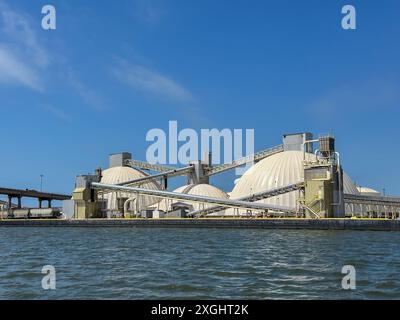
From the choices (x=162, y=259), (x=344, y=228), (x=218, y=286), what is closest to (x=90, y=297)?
(x=218, y=286)

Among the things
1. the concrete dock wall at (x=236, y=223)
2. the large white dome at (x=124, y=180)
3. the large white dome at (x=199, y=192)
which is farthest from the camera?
the large white dome at (x=124, y=180)

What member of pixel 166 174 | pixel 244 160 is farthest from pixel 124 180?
pixel 244 160

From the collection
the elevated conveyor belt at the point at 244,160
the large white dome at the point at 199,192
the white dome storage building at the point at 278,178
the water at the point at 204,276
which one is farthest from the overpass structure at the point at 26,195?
the water at the point at 204,276

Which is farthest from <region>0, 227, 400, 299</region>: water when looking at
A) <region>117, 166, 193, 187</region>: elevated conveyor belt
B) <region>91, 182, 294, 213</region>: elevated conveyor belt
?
<region>117, 166, 193, 187</region>: elevated conveyor belt

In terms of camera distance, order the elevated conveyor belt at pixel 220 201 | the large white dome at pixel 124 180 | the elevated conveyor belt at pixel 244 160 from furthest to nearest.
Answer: the large white dome at pixel 124 180
the elevated conveyor belt at pixel 244 160
the elevated conveyor belt at pixel 220 201

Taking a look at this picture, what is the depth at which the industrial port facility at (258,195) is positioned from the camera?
7006cm

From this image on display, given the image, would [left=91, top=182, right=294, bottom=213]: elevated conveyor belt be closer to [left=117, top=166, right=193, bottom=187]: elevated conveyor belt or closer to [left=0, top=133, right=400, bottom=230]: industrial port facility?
[left=0, top=133, right=400, bottom=230]: industrial port facility

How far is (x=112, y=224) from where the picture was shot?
87125mm

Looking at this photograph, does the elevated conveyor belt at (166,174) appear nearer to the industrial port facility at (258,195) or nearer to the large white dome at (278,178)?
the industrial port facility at (258,195)

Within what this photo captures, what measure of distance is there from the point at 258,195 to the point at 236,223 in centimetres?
1243

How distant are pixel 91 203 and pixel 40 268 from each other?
7833 centimetres
